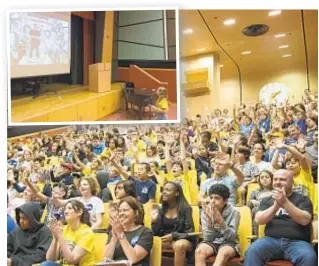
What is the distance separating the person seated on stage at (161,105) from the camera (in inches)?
123

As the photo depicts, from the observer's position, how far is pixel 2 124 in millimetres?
3137

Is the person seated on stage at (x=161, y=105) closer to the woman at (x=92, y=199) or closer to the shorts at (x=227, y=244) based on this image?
the woman at (x=92, y=199)

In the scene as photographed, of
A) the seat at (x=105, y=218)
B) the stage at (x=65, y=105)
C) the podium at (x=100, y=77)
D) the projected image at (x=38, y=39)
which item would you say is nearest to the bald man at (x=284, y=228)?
the seat at (x=105, y=218)

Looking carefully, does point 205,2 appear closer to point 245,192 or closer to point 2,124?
point 245,192

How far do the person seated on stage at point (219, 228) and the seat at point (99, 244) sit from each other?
2.01 feet

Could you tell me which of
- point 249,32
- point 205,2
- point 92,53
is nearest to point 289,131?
point 249,32

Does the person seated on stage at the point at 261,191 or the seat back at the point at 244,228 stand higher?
the person seated on stage at the point at 261,191

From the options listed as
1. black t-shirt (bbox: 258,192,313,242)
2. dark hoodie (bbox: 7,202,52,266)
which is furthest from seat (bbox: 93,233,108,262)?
black t-shirt (bbox: 258,192,313,242)

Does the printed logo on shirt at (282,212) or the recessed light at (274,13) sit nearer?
the printed logo on shirt at (282,212)

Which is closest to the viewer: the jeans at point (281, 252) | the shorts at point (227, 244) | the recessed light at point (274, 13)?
the jeans at point (281, 252)

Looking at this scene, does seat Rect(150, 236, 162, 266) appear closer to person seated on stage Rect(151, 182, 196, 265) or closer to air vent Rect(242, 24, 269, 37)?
person seated on stage Rect(151, 182, 196, 265)

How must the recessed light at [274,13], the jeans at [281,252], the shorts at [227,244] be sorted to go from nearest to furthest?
the jeans at [281,252], the shorts at [227,244], the recessed light at [274,13]

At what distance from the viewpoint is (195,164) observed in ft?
10.3

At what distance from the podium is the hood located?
0.88 meters
